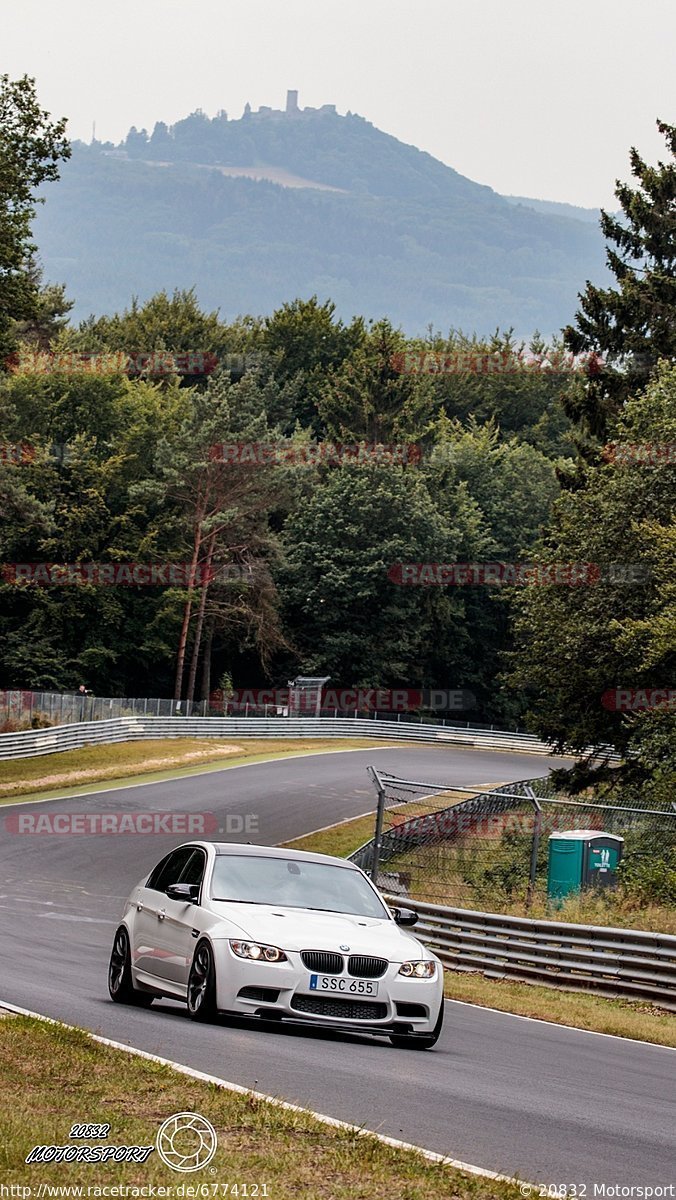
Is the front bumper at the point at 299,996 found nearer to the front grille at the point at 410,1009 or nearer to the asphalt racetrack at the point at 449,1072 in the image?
the front grille at the point at 410,1009

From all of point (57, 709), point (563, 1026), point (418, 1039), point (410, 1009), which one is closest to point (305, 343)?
point (57, 709)

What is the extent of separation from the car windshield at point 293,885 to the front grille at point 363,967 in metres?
0.91

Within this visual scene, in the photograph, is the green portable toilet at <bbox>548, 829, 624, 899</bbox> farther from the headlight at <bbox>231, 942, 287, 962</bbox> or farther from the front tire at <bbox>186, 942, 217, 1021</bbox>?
the headlight at <bbox>231, 942, 287, 962</bbox>

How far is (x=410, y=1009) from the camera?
1162 centimetres

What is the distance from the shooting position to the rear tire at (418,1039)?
1179 centimetres

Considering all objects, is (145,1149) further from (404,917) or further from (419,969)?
(404,917)

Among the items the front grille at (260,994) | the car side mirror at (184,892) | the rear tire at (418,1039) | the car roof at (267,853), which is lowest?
the rear tire at (418,1039)

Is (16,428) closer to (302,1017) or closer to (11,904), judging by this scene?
(11,904)

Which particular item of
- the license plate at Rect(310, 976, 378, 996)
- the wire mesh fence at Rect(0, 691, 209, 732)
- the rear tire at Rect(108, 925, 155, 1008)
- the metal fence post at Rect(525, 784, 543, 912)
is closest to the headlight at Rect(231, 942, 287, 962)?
the license plate at Rect(310, 976, 378, 996)

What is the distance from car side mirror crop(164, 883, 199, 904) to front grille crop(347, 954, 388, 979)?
4.92 ft

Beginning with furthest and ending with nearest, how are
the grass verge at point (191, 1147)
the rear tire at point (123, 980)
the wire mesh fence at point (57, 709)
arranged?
1. the wire mesh fence at point (57, 709)
2. the rear tire at point (123, 980)
3. the grass verge at point (191, 1147)

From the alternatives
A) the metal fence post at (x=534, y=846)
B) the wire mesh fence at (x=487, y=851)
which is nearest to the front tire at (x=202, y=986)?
the metal fence post at (x=534, y=846)

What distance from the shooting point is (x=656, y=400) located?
38000 millimetres

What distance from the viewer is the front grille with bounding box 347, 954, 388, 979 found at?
450 inches
